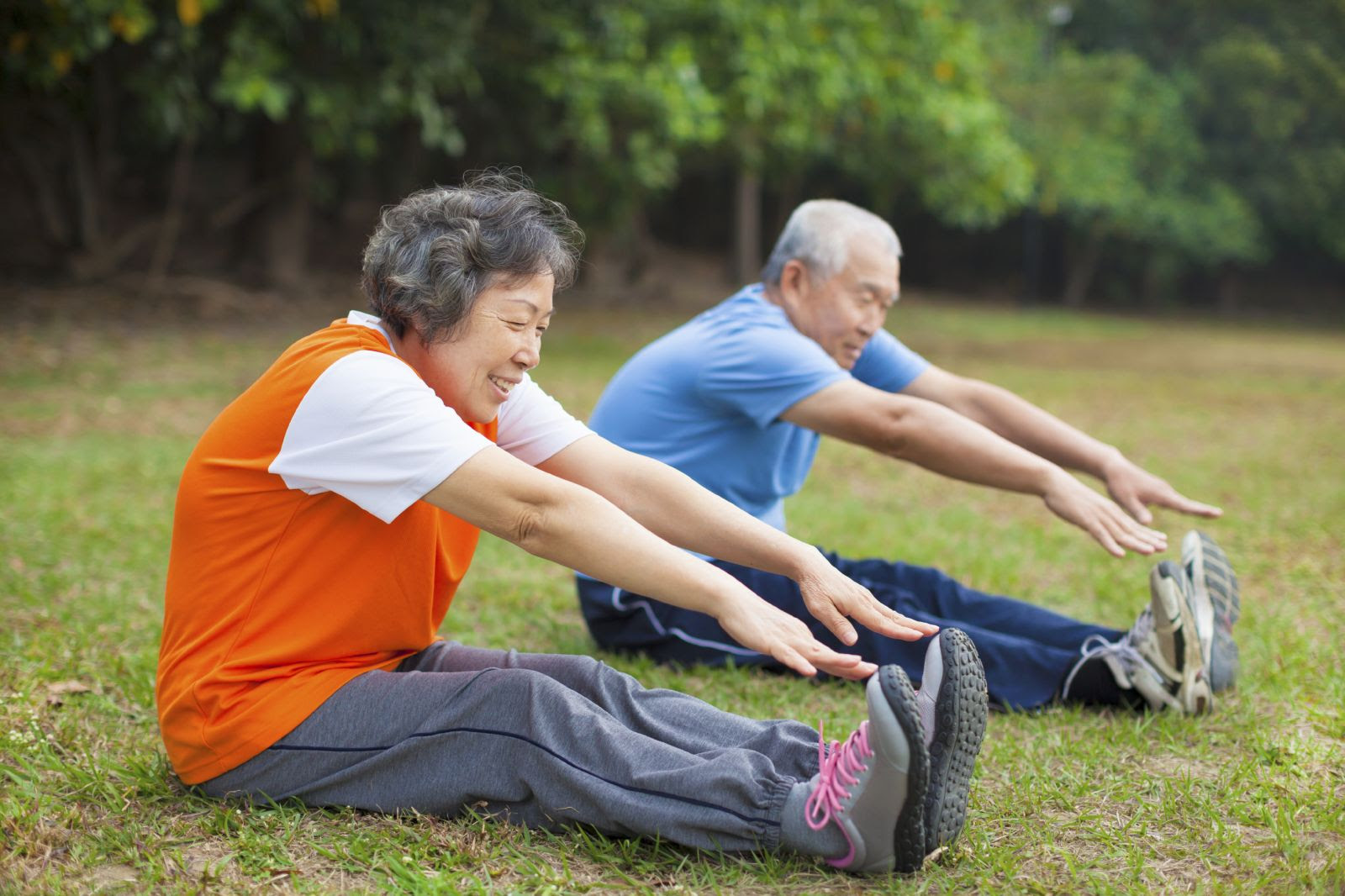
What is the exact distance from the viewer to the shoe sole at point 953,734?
6.91 feet

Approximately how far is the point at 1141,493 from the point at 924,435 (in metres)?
0.63

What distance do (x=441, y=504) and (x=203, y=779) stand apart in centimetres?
84

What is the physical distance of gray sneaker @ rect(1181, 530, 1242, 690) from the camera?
3188mm

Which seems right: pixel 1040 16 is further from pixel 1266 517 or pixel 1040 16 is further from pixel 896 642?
pixel 896 642

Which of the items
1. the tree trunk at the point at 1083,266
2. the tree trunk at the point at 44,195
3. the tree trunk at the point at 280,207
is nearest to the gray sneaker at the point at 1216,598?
the tree trunk at the point at 280,207

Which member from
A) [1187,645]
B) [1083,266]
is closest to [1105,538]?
[1187,645]

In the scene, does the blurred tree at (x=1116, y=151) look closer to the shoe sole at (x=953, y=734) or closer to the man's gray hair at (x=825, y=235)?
the man's gray hair at (x=825, y=235)

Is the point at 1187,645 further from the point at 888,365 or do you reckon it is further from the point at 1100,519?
the point at 888,365

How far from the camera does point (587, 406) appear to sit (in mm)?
8898

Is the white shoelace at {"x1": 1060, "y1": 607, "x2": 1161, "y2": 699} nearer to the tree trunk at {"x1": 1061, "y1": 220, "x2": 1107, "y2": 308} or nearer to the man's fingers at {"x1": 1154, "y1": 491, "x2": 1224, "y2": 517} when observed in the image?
the man's fingers at {"x1": 1154, "y1": 491, "x2": 1224, "y2": 517}

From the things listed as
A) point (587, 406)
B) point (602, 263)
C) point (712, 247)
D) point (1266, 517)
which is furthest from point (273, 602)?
point (712, 247)

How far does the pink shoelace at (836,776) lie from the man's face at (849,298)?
1680 millimetres

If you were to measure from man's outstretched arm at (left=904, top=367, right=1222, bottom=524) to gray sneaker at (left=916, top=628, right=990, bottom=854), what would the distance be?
1.32m

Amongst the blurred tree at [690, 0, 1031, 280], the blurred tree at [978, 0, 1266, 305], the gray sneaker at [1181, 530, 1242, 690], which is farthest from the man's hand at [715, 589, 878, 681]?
the blurred tree at [978, 0, 1266, 305]
